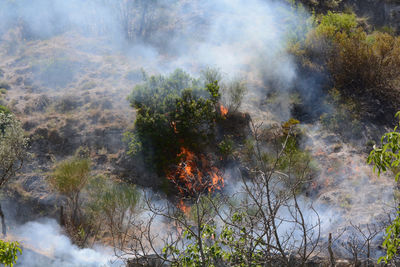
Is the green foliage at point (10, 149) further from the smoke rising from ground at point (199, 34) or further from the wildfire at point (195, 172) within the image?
the wildfire at point (195, 172)

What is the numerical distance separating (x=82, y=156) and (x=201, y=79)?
493 cm

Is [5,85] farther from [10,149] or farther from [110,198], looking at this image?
[110,198]

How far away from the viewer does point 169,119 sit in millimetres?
11953

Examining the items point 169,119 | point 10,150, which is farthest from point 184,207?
point 10,150

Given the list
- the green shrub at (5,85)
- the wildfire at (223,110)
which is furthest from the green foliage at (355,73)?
the green shrub at (5,85)

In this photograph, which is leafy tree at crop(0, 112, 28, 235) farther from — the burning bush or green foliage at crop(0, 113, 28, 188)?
the burning bush

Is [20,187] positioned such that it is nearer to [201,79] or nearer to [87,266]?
[87,266]

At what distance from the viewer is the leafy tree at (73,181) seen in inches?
411

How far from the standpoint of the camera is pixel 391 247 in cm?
354

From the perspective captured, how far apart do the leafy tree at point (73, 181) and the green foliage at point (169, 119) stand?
A: 178 cm

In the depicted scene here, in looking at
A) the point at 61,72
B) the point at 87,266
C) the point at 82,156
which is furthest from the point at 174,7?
the point at 87,266

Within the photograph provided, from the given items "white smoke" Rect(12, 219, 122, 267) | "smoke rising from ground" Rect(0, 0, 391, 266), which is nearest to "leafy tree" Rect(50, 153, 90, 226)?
"white smoke" Rect(12, 219, 122, 267)

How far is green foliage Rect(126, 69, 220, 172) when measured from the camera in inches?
463

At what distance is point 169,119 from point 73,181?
135 inches
